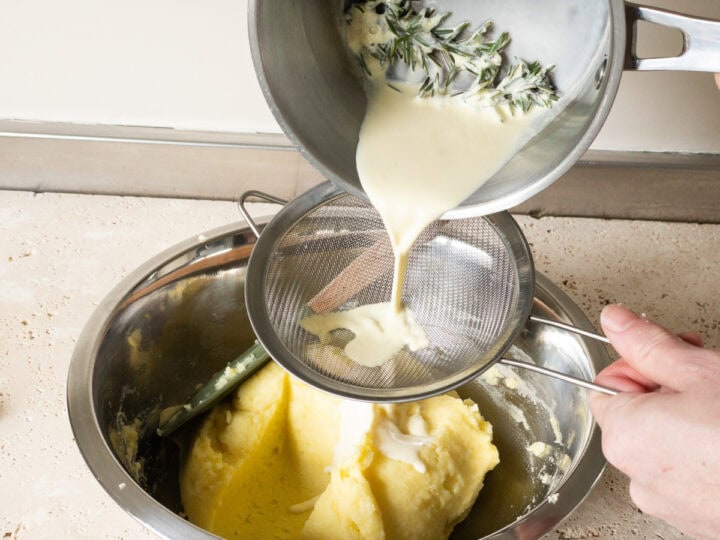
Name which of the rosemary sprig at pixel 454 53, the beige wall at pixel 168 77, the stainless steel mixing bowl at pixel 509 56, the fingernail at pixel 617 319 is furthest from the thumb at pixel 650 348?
the beige wall at pixel 168 77

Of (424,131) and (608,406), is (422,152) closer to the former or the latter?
(424,131)

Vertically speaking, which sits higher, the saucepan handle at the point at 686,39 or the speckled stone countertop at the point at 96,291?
the saucepan handle at the point at 686,39

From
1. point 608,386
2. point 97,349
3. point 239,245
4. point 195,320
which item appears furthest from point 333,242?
point 608,386

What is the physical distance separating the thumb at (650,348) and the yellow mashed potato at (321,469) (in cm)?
32

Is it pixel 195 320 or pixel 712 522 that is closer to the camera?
pixel 712 522

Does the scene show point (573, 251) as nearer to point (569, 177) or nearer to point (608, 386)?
point (569, 177)

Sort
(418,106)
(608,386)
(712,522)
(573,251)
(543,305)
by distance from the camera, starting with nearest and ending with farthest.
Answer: (712,522)
(608,386)
(418,106)
(543,305)
(573,251)

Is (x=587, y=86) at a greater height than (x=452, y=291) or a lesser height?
greater

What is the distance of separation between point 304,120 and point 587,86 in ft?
1.08

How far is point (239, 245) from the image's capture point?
118cm

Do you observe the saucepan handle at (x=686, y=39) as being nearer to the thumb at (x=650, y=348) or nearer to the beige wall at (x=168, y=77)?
the thumb at (x=650, y=348)

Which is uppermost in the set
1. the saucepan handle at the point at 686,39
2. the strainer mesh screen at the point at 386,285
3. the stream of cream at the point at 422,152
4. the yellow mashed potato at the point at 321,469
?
the saucepan handle at the point at 686,39

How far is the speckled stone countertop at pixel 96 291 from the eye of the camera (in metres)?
0.94

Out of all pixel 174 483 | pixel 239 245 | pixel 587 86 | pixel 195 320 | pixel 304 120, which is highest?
pixel 587 86
